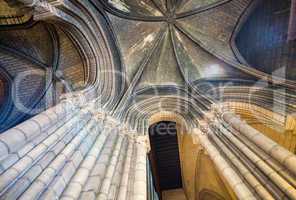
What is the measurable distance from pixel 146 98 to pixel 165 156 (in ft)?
12.0

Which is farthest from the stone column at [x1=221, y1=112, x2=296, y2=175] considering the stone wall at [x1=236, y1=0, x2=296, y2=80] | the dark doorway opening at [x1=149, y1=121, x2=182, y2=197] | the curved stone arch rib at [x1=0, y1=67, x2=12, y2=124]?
the curved stone arch rib at [x1=0, y1=67, x2=12, y2=124]

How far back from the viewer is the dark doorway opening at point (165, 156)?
33.9ft

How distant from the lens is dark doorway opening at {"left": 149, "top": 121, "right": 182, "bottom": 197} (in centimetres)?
1034

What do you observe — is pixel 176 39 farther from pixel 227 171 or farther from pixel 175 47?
pixel 227 171

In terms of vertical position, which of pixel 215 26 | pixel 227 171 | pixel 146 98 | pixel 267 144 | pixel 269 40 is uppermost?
pixel 215 26

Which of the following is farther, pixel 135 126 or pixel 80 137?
pixel 135 126

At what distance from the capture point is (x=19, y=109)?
832 centimetres

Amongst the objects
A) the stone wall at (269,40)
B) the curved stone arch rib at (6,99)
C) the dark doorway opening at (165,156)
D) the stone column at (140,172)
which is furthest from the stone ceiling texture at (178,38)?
the curved stone arch rib at (6,99)

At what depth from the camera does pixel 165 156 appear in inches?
425

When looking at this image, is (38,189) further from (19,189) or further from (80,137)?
(80,137)

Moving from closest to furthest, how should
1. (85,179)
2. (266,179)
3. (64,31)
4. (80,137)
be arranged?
(85,179)
(266,179)
(80,137)
(64,31)

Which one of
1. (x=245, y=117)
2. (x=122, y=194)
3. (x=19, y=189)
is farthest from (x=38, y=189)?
(x=245, y=117)

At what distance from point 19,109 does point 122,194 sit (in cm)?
640

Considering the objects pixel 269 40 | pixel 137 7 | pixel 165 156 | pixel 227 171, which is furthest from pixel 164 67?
pixel 227 171
